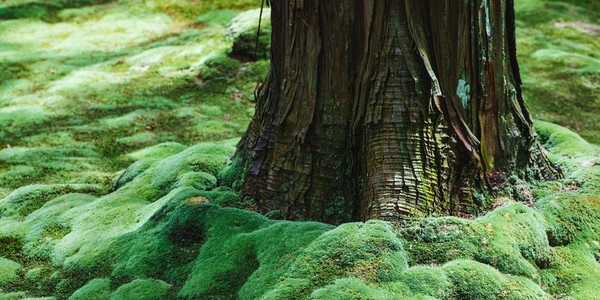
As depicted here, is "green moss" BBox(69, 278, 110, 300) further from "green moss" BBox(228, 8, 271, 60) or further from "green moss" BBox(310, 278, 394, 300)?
"green moss" BBox(228, 8, 271, 60)

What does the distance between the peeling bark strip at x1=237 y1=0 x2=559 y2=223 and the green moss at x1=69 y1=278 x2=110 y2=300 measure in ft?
6.13

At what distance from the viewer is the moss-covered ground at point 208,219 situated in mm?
4586

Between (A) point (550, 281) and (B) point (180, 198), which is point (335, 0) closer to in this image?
(B) point (180, 198)

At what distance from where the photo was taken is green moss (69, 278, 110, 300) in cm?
528

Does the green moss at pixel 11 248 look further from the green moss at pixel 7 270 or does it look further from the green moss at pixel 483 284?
the green moss at pixel 483 284

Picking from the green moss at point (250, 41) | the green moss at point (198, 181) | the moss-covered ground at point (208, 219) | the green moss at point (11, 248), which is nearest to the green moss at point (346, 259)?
the moss-covered ground at point (208, 219)

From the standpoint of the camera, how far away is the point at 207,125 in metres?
12.8

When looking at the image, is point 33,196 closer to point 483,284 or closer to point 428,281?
point 428,281

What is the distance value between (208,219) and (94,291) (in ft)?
4.47

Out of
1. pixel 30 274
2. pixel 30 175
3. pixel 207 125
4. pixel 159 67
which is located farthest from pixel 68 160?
pixel 159 67

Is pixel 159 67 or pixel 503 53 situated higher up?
pixel 503 53

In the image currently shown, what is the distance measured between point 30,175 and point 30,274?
4545 millimetres

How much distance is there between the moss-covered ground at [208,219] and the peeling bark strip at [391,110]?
45cm

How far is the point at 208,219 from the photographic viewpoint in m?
5.89
